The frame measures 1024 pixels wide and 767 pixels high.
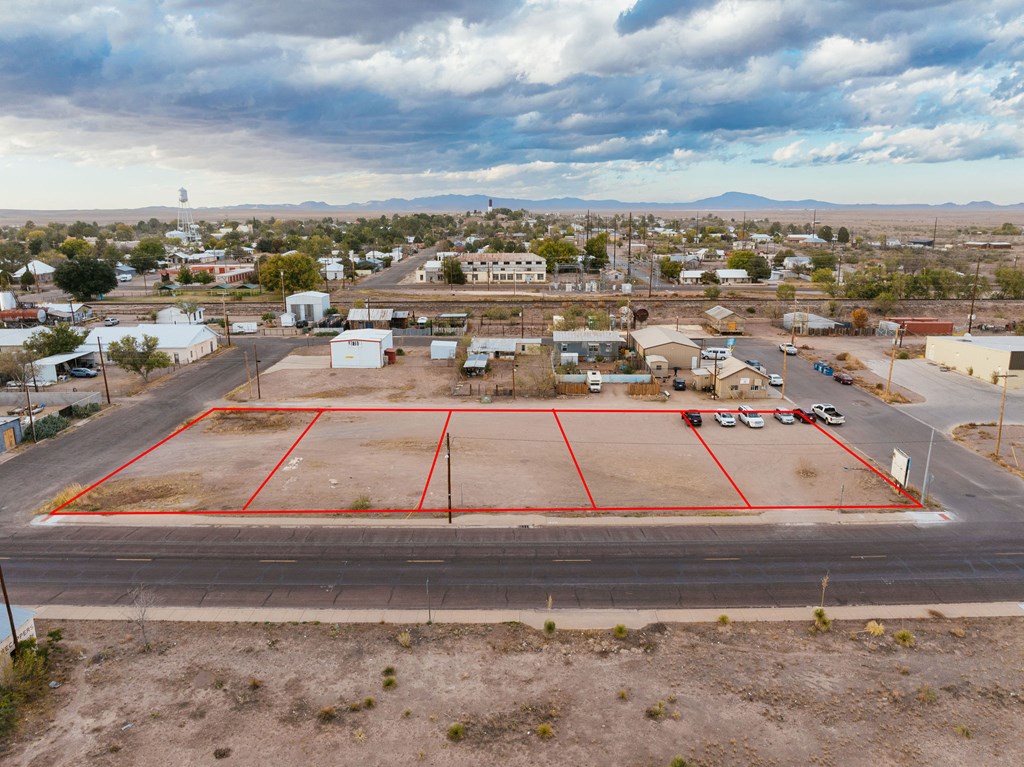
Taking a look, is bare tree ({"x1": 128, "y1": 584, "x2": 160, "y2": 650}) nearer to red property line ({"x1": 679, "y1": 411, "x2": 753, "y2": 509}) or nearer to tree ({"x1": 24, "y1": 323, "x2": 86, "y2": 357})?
red property line ({"x1": 679, "y1": 411, "x2": 753, "y2": 509})

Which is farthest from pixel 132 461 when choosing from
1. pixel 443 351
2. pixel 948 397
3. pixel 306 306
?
pixel 948 397

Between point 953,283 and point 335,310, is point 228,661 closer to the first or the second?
point 335,310

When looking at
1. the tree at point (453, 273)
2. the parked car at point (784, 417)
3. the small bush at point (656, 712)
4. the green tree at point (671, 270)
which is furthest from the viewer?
the green tree at point (671, 270)

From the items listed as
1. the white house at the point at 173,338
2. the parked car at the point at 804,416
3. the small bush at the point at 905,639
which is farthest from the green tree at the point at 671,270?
the small bush at the point at 905,639

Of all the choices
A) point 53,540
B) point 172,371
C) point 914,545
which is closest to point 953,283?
point 914,545

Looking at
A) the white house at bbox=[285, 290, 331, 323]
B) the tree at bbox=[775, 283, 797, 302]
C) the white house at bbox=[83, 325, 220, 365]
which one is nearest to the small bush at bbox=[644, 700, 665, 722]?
the white house at bbox=[83, 325, 220, 365]

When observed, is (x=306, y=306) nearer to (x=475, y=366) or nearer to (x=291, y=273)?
(x=291, y=273)

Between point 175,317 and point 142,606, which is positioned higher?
point 175,317

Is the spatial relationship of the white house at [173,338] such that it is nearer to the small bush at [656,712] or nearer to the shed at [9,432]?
the shed at [9,432]
